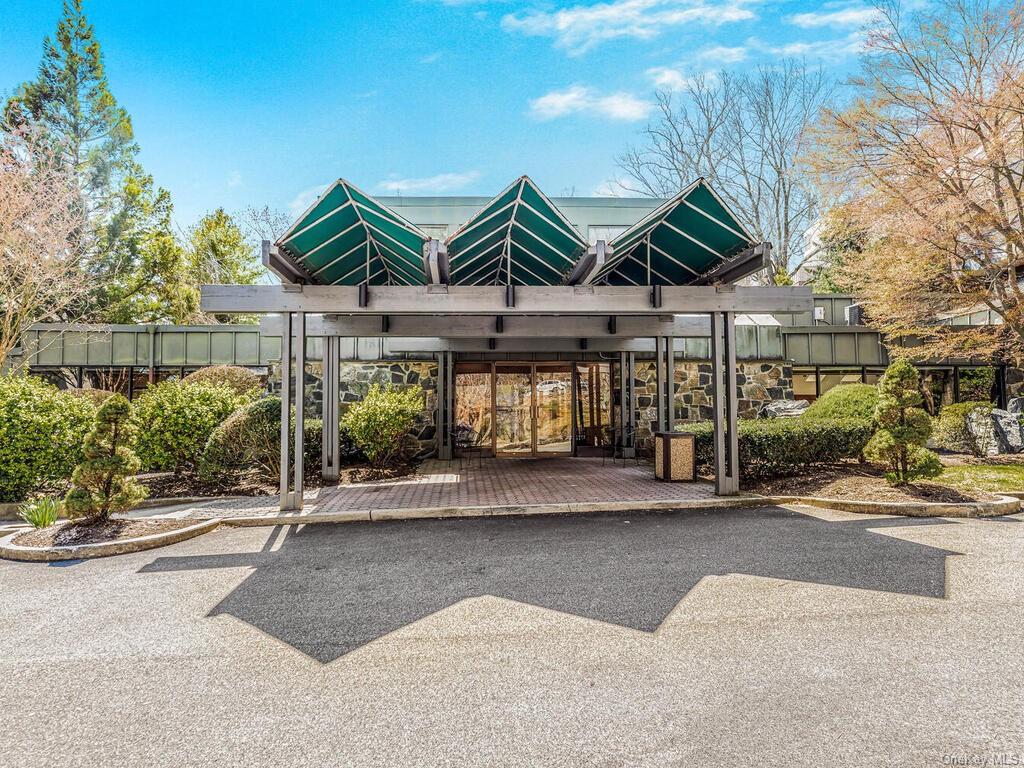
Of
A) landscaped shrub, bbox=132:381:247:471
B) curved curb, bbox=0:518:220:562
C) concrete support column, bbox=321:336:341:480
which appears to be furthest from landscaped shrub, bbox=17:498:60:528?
concrete support column, bbox=321:336:341:480

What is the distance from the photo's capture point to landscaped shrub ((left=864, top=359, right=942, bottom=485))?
7.49 metres

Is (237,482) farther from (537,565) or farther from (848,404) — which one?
(848,404)

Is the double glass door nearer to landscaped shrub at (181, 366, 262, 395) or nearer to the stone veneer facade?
the stone veneer facade

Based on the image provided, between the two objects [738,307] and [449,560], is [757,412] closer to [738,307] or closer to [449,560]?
[738,307]

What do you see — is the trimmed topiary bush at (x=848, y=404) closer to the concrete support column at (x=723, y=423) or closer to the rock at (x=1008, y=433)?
the rock at (x=1008, y=433)

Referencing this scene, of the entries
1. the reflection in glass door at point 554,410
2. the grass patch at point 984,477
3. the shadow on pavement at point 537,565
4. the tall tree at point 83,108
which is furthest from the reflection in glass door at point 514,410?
the tall tree at point 83,108

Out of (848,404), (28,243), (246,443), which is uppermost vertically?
(28,243)

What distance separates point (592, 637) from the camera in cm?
354

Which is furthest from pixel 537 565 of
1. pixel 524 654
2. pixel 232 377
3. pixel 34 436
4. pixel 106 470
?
pixel 232 377

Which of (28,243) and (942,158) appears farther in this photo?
(28,243)

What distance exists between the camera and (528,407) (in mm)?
13531

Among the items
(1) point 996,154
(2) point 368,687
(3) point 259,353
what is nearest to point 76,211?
(3) point 259,353

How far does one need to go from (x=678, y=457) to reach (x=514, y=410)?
16.7 feet

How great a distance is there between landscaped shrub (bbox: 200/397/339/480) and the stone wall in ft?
26.5
